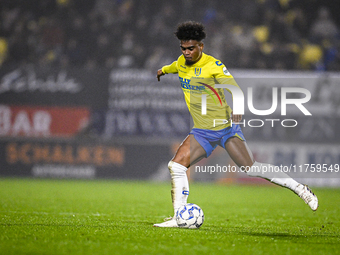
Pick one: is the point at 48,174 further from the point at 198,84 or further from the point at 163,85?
the point at 198,84

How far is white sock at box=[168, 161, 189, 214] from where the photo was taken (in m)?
5.37

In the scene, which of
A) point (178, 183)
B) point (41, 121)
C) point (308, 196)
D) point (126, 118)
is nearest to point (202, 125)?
point (178, 183)

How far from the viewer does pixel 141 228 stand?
5191 millimetres

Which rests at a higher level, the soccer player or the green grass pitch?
the soccer player

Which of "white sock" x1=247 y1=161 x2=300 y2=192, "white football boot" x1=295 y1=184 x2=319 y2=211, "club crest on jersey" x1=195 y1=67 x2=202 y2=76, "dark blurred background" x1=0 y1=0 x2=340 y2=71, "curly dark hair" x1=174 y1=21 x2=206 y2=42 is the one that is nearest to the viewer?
"white football boot" x1=295 y1=184 x2=319 y2=211

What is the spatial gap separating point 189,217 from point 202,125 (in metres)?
1.10

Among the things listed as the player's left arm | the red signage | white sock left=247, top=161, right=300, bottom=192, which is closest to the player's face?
the player's left arm

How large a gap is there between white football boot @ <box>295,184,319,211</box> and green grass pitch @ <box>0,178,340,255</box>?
34cm

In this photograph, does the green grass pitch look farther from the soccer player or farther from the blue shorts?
the blue shorts

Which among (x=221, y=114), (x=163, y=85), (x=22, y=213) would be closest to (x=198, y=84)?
(x=221, y=114)

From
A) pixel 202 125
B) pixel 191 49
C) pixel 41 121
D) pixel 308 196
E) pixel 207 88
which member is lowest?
pixel 308 196

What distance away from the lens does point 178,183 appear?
5.41m

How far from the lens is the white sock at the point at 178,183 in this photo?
5.37 meters

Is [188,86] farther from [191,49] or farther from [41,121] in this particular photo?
[41,121]
